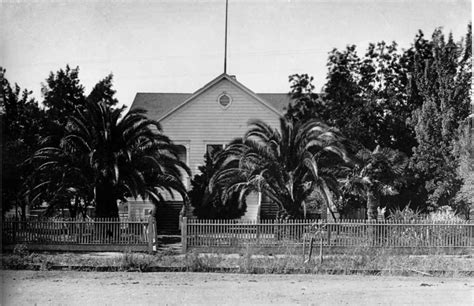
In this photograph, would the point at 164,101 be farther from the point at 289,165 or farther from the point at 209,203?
the point at 289,165

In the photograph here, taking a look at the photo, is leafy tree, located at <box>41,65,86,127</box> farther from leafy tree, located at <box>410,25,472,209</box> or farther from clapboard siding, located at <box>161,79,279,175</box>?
leafy tree, located at <box>410,25,472,209</box>

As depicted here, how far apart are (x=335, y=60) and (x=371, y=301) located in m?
24.7

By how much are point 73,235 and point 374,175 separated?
46.4ft

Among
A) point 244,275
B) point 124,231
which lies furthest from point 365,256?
point 124,231

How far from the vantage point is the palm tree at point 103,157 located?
23.0m

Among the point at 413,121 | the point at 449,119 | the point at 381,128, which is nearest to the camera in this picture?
the point at 449,119

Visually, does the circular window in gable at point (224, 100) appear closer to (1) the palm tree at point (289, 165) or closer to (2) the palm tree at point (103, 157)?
(1) the palm tree at point (289, 165)

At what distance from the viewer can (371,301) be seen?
11.4 m

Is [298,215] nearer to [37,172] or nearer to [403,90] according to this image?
[37,172]

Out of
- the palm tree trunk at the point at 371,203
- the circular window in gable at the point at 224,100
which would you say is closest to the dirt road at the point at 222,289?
the palm tree trunk at the point at 371,203

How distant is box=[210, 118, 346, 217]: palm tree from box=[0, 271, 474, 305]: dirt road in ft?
27.8

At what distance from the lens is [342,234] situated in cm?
2028

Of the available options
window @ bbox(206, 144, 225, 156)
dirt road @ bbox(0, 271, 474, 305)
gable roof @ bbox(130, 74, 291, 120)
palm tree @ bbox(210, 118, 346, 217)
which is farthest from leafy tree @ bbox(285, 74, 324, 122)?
dirt road @ bbox(0, 271, 474, 305)

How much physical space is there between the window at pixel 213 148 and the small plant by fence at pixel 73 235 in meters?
9.31
